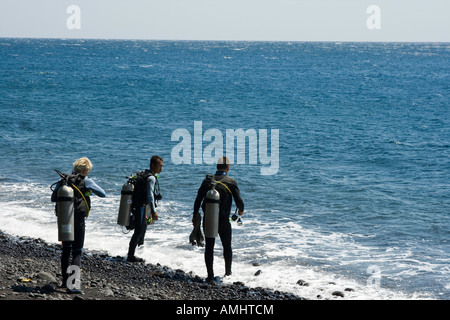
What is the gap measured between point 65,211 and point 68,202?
5.3 inches

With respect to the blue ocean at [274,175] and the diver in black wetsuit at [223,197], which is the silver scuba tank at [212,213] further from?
the blue ocean at [274,175]

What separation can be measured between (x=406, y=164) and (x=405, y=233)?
13.0m

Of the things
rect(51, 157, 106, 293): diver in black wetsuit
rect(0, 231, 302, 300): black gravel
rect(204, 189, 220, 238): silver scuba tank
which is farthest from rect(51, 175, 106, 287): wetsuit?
rect(204, 189, 220, 238): silver scuba tank

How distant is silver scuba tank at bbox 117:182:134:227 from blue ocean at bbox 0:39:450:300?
5.18 ft

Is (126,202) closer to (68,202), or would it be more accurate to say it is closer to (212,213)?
(212,213)

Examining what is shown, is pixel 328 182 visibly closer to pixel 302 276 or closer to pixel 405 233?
pixel 405 233

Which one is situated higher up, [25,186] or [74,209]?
[74,209]

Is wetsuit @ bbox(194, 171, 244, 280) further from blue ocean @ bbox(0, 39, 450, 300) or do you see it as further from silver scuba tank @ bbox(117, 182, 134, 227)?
silver scuba tank @ bbox(117, 182, 134, 227)

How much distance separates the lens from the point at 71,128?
3756cm

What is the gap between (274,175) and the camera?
24.6m

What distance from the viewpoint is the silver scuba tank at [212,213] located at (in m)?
10.2

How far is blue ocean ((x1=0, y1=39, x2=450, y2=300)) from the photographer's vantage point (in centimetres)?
1288
